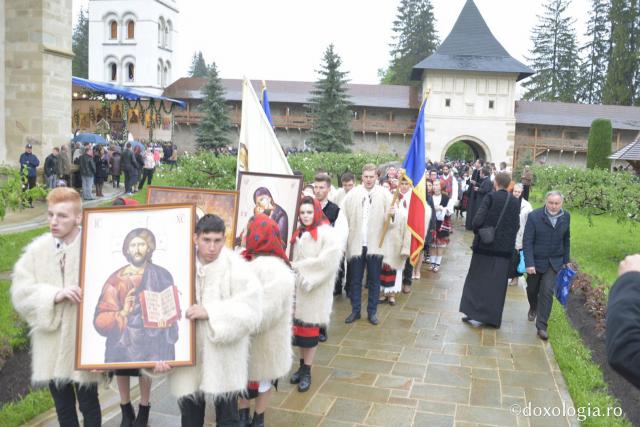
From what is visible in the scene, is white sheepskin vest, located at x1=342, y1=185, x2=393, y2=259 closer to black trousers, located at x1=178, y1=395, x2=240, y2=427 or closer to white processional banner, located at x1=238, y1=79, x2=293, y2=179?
white processional banner, located at x1=238, y1=79, x2=293, y2=179

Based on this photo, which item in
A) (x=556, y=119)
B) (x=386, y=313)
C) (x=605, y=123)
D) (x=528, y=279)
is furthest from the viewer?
(x=556, y=119)

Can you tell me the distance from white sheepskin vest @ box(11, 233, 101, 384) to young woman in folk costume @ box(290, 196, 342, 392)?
2042mm

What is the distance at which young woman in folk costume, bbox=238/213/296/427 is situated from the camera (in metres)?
3.70

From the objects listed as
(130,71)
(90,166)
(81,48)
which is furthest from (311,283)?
(81,48)

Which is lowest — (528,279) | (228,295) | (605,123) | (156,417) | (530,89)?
(156,417)

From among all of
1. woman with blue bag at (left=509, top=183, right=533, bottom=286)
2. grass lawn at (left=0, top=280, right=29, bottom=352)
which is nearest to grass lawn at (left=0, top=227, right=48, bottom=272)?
grass lawn at (left=0, top=280, right=29, bottom=352)

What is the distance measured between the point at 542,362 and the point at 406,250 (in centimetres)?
245

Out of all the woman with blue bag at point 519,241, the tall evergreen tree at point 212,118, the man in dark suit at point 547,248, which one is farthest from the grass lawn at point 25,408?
the tall evergreen tree at point 212,118

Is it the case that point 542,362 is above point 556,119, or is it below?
below

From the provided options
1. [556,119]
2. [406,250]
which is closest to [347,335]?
[406,250]

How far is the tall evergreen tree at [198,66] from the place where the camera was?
96.3 meters

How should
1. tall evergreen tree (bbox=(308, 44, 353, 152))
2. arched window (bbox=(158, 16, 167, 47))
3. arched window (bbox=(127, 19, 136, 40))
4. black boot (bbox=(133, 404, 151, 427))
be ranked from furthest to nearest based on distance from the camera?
1. arched window (bbox=(158, 16, 167, 47))
2. arched window (bbox=(127, 19, 136, 40))
3. tall evergreen tree (bbox=(308, 44, 353, 152))
4. black boot (bbox=(133, 404, 151, 427))

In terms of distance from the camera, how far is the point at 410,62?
194ft

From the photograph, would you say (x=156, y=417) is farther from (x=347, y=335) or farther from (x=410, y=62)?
(x=410, y=62)
